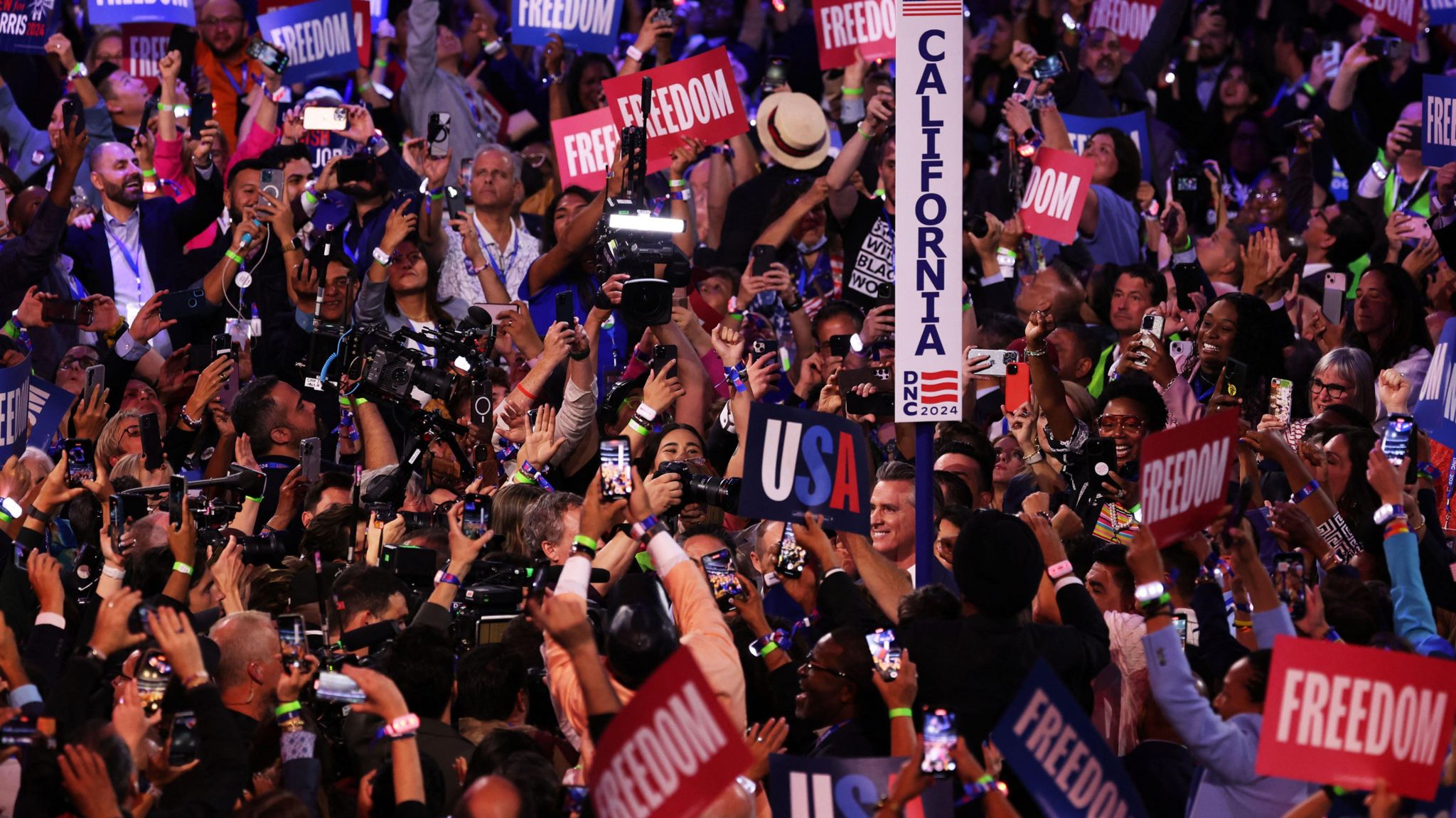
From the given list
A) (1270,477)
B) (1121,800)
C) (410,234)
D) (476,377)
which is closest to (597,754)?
(1121,800)

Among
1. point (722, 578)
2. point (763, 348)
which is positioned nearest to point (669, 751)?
point (722, 578)

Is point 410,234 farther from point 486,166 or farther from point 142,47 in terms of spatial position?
point 142,47

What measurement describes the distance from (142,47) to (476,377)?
6109 millimetres

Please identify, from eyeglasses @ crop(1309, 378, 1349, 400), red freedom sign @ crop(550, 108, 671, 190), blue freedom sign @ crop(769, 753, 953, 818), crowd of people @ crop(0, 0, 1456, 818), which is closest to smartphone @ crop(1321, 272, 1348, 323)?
crowd of people @ crop(0, 0, 1456, 818)

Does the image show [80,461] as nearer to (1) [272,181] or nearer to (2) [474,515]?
(2) [474,515]

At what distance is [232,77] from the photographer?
469 inches

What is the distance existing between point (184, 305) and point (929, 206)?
4.83 meters

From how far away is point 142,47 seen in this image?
40.0ft

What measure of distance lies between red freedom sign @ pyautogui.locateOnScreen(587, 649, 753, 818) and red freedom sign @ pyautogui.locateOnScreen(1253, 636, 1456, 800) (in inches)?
49.4

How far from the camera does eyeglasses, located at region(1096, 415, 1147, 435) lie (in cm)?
740

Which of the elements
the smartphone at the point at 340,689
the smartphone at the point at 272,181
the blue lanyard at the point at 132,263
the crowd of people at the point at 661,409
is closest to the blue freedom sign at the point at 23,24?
the crowd of people at the point at 661,409

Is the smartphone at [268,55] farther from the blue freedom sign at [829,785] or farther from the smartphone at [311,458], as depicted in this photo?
the blue freedom sign at [829,785]

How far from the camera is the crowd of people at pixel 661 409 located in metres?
4.86

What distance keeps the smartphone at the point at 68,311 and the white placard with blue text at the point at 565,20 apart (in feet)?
11.5
